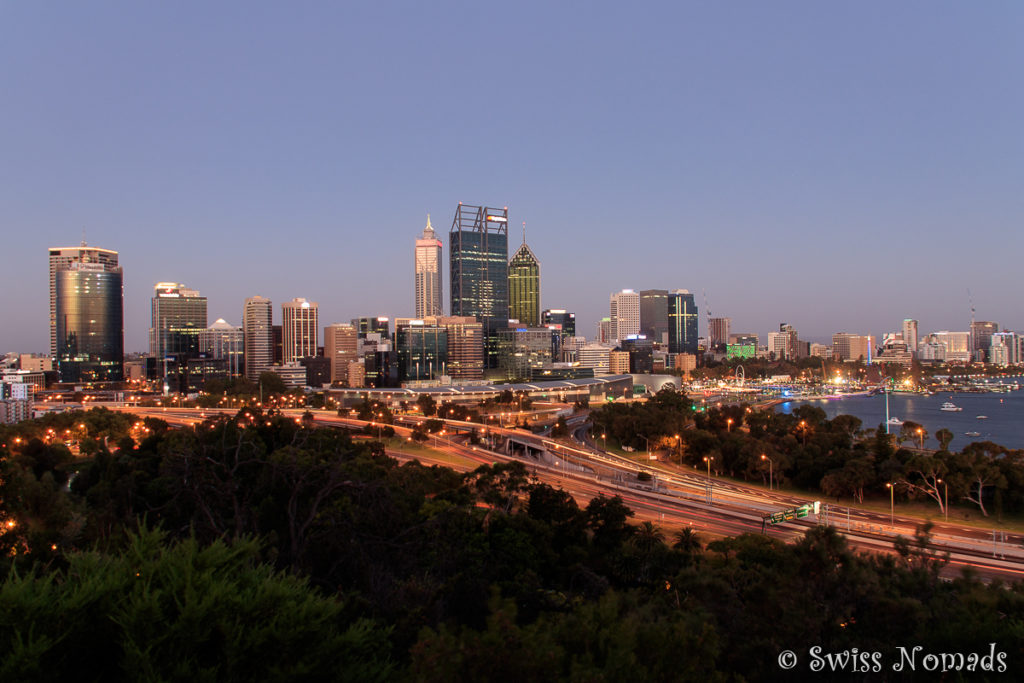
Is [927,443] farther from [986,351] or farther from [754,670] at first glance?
[986,351]

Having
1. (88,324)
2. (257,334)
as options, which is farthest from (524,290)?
(88,324)

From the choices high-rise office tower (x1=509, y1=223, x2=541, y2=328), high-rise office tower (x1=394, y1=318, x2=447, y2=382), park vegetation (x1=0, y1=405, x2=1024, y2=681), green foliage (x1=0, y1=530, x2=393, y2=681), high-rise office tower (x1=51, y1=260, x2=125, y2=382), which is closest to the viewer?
green foliage (x1=0, y1=530, x2=393, y2=681)

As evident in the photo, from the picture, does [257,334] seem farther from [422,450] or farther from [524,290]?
[422,450]

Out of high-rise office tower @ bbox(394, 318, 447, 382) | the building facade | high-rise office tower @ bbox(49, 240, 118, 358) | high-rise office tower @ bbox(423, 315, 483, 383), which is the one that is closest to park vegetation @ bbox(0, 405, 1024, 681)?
high-rise office tower @ bbox(394, 318, 447, 382)

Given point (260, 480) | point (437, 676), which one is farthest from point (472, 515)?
point (437, 676)

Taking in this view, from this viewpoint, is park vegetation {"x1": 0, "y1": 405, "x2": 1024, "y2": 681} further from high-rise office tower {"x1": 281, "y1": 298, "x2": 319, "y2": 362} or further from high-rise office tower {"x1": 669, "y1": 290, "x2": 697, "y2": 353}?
high-rise office tower {"x1": 669, "y1": 290, "x2": 697, "y2": 353}
